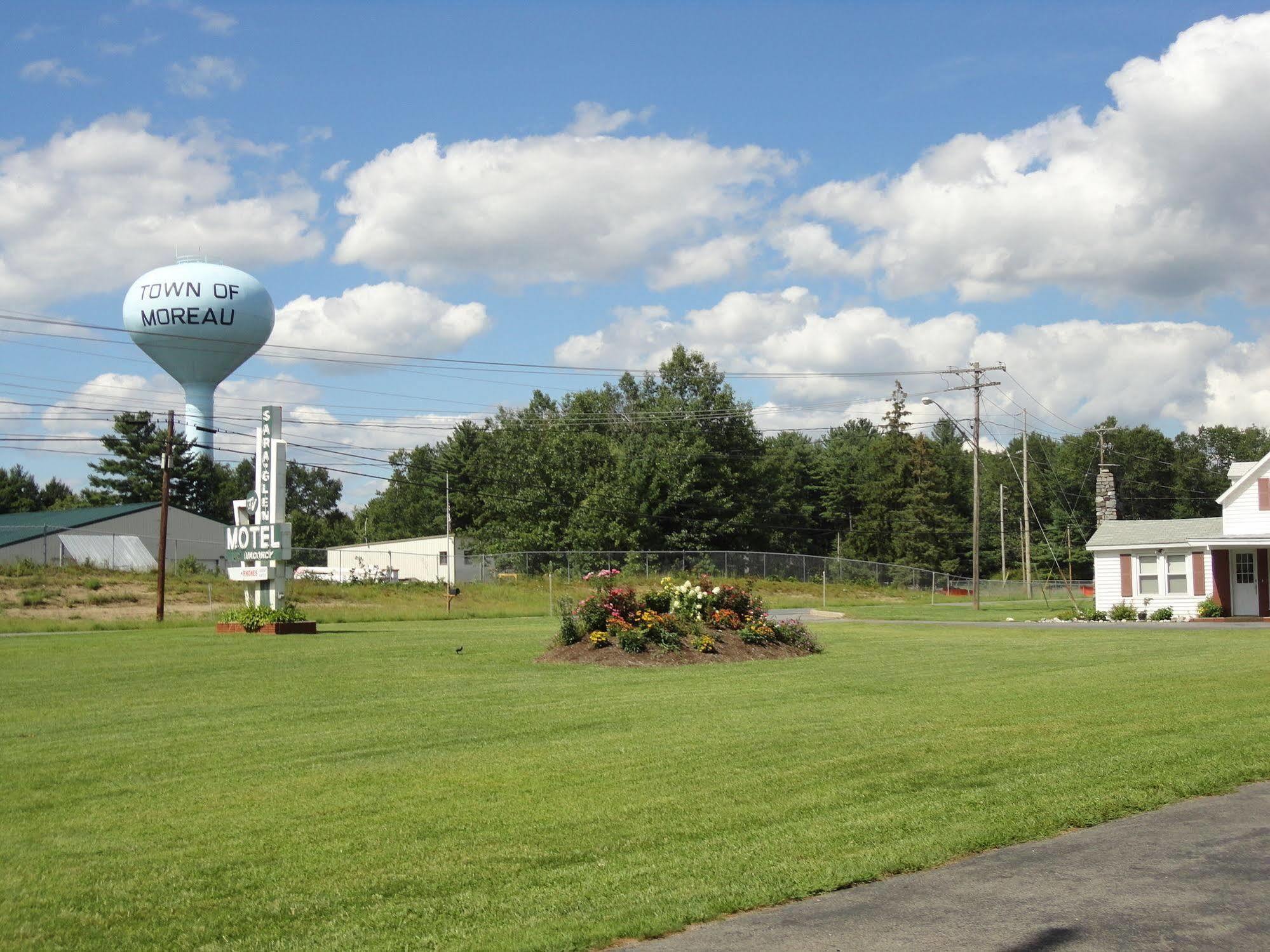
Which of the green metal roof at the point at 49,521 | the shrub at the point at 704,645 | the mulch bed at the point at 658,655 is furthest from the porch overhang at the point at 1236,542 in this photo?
the green metal roof at the point at 49,521

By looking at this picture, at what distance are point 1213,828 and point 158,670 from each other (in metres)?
16.3

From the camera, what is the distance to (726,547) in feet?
267

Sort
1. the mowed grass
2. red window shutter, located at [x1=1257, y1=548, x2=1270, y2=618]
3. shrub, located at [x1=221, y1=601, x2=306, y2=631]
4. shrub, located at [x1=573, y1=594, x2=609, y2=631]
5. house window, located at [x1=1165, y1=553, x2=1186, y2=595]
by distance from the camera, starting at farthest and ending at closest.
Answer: house window, located at [x1=1165, y1=553, x2=1186, y2=595] → red window shutter, located at [x1=1257, y1=548, x2=1270, y2=618] → shrub, located at [x1=221, y1=601, x2=306, y2=631] → shrub, located at [x1=573, y1=594, x2=609, y2=631] → the mowed grass

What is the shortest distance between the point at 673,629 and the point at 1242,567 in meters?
28.5

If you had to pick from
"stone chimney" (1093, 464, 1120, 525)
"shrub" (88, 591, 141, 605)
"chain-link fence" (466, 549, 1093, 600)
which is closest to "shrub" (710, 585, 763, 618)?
"shrub" (88, 591, 141, 605)

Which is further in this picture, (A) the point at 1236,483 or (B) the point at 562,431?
(B) the point at 562,431

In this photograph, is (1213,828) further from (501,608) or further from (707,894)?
(501,608)

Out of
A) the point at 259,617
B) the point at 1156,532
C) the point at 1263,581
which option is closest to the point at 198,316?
the point at 259,617

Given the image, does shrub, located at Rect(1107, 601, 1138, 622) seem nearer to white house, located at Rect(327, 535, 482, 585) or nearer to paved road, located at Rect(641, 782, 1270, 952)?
paved road, located at Rect(641, 782, 1270, 952)

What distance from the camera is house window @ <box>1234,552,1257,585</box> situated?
40.6 m

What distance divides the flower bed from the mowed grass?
2.22 metres

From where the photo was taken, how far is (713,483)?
79.8m

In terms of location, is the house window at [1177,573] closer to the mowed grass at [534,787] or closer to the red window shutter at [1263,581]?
the red window shutter at [1263,581]

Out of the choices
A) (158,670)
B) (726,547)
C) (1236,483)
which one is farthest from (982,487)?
(158,670)
